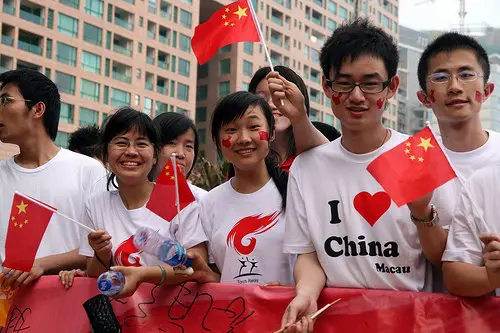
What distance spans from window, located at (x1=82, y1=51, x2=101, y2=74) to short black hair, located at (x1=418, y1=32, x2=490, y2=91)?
126 ft

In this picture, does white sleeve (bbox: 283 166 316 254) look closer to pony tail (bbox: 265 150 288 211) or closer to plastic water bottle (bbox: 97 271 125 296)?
pony tail (bbox: 265 150 288 211)

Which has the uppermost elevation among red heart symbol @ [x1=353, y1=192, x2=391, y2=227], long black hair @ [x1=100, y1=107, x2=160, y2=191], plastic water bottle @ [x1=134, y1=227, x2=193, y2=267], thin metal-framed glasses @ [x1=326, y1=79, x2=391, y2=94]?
thin metal-framed glasses @ [x1=326, y1=79, x2=391, y2=94]

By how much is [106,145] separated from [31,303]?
102cm

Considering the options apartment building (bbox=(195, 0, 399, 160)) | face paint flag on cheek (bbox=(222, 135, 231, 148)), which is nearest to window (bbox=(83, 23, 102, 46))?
apartment building (bbox=(195, 0, 399, 160))

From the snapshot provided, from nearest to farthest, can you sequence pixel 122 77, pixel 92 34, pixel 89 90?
pixel 89 90
pixel 92 34
pixel 122 77

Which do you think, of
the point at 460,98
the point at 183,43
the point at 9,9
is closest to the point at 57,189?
the point at 460,98

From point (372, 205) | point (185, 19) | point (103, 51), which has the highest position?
point (185, 19)

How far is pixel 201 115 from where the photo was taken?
54.3m

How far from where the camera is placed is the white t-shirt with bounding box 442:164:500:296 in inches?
108

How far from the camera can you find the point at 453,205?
2904 millimetres

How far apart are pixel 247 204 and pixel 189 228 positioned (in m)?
0.33

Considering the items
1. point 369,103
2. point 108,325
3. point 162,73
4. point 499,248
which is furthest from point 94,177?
point 162,73

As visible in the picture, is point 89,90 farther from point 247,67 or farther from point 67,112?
point 247,67

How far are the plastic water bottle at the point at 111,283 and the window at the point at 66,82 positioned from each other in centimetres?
3660
